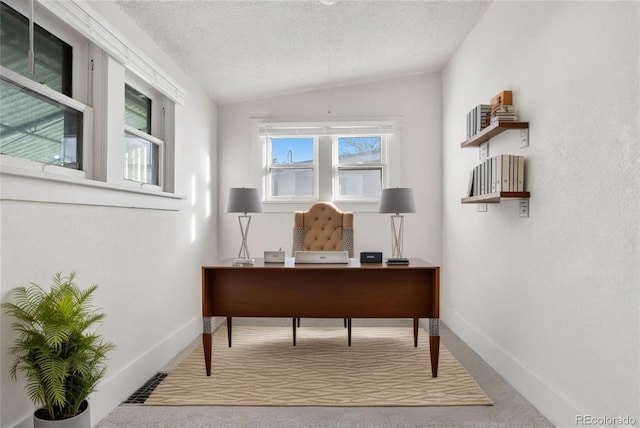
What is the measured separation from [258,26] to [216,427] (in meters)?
2.67

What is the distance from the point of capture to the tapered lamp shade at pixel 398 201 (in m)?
3.36

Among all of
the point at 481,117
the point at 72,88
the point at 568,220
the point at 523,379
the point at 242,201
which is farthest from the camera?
the point at 242,201

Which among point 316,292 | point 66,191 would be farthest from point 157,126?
point 316,292

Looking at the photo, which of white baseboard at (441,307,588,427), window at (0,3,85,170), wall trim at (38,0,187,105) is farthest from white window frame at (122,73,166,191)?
white baseboard at (441,307,588,427)

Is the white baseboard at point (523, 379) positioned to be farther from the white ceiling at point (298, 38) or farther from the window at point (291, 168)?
the white ceiling at point (298, 38)

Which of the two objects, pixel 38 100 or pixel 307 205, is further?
pixel 307 205

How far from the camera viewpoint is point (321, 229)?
3.88 meters

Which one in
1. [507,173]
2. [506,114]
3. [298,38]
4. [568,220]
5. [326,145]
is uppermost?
[298,38]

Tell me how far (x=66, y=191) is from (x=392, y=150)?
340 centimetres

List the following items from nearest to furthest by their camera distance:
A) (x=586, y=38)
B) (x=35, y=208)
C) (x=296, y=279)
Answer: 1. (x=35, y=208)
2. (x=586, y=38)
3. (x=296, y=279)

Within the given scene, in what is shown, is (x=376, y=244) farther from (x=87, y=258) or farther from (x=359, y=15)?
(x=87, y=258)

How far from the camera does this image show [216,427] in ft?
6.98

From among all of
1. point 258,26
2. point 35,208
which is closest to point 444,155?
point 258,26

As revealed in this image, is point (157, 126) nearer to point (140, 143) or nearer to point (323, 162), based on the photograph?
point (140, 143)
